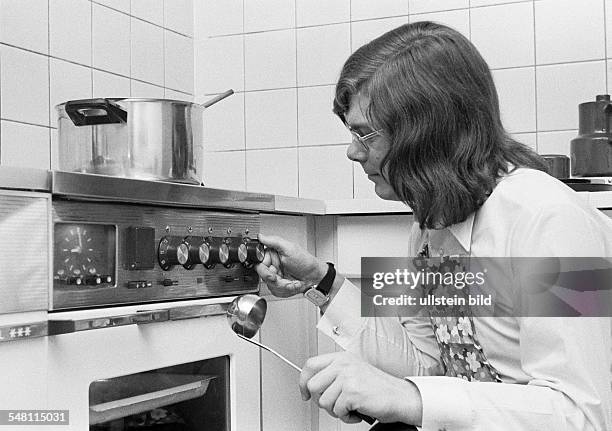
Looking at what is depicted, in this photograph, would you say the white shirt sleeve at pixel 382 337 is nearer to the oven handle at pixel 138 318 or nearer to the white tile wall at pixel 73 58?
the oven handle at pixel 138 318

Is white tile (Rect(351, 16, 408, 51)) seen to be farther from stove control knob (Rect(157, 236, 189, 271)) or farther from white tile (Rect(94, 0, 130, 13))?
stove control knob (Rect(157, 236, 189, 271))

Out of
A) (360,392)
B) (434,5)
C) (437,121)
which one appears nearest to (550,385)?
(360,392)

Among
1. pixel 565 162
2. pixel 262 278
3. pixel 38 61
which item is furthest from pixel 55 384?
pixel 565 162

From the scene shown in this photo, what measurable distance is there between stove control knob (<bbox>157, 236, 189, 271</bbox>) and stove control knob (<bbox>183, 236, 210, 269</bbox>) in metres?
0.01

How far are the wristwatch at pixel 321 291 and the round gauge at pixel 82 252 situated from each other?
0.42 metres

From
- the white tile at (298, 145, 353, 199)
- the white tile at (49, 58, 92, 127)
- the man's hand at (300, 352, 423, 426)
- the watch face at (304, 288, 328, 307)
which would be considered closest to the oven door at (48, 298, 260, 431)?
the watch face at (304, 288, 328, 307)

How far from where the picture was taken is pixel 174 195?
1207mm

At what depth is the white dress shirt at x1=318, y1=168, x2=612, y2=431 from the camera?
96 centimetres

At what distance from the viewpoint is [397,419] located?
3.16 ft

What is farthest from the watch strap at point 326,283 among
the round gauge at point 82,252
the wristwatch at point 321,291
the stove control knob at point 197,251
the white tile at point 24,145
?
the white tile at point 24,145

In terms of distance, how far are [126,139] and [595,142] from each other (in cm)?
106

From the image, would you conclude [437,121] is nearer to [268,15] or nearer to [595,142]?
[595,142]

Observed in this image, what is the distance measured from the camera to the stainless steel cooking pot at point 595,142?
1.84 meters

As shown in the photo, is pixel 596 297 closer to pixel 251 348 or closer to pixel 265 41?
pixel 251 348
